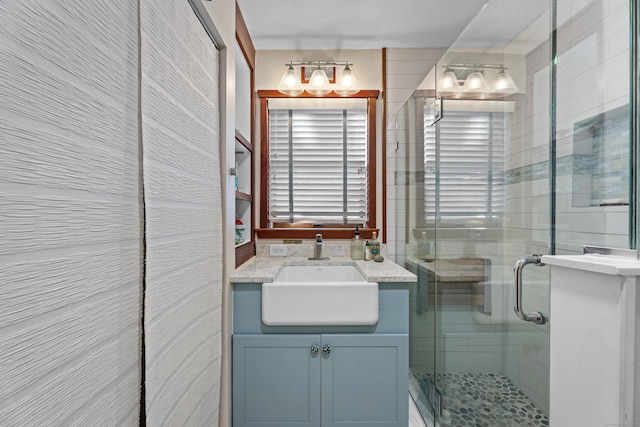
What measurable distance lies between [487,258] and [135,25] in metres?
1.40

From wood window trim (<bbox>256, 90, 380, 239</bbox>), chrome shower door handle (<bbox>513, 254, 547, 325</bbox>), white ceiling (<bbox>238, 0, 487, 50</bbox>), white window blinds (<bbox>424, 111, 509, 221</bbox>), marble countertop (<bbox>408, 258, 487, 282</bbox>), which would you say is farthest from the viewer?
wood window trim (<bbox>256, 90, 380, 239</bbox>)

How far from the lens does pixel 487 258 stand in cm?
136

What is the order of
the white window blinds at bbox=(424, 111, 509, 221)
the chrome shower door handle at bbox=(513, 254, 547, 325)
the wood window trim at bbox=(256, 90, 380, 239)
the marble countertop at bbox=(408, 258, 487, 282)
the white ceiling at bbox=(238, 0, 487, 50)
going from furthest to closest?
the wood window trim at bbox=(256, 90, 380, 239)
the white ceiling at bbox=(238, 0, 487, 50)
the marble countertop at bbox=(408, 258, 487, 282)
the white window blinds at bbox=(424, 111, 509, 221)
the chrome shower door handle at bbox=(513, 254, 547, 325)

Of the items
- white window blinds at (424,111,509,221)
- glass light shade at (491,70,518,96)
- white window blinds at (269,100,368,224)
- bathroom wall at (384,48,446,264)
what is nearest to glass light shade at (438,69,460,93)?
white window blinds at (424,111,509,221)

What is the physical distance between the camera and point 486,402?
51.3 inches

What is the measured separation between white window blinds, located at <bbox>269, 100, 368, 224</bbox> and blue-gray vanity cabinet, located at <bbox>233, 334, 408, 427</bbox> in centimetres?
100

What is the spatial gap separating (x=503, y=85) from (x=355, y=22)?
1208mm

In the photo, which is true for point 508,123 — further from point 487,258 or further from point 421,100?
point 421,100

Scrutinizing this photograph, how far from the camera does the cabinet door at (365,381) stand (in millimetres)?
1632

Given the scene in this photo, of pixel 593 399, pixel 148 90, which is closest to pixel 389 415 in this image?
pixel 593 399

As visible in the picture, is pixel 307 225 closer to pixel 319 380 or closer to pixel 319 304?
pixel 319 304

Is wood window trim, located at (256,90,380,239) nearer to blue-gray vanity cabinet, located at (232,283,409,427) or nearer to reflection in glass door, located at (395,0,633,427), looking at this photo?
reflection in glass door, located at (395,0,633,427)

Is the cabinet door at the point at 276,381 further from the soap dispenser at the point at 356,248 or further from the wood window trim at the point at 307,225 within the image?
the wood window trim at the point at 307,225

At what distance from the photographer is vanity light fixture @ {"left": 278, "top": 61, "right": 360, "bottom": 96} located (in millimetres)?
2309
